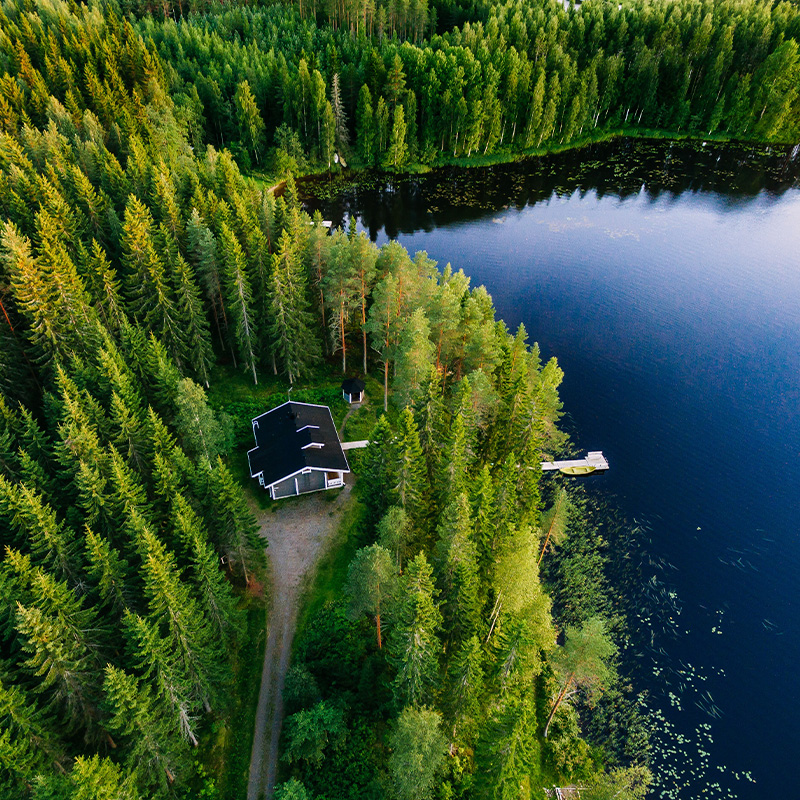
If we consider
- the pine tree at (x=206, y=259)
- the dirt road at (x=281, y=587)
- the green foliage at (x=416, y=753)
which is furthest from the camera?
the pine tree at (x=206, y=259)

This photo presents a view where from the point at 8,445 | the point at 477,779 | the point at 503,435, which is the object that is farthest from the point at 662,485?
the point at 8,445

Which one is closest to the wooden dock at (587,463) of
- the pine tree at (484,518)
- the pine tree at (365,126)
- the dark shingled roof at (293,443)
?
the pine tree at (484,518)

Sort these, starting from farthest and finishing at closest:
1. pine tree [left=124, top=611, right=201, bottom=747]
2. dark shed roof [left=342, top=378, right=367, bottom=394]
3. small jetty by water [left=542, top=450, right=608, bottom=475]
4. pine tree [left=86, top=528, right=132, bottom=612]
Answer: dark shed roof [left=342, top=378, right=367, bottom=394] < small jetty by water [left=542, top=450, right=608, bottom=475] < pine tree [left=86, top=528, right=132, bottom=612] < pine tree [left=124, top=611, right=201, bottom=747]

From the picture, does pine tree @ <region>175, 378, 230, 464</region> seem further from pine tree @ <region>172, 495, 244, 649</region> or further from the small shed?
the small shed

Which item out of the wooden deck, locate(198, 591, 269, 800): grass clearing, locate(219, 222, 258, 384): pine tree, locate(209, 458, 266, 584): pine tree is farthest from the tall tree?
locate(219, 222, 258, 384): pine tree

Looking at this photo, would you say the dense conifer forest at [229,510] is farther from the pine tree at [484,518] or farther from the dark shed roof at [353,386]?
the dark shed roof at [353,386]

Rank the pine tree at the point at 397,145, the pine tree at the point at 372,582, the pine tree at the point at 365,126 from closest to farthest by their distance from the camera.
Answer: the pine tree at the point at 372,582
the pine tree at the point at 365,126
the pine tree at the point at 397,145

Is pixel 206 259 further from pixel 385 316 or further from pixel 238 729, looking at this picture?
pixel 238 729
